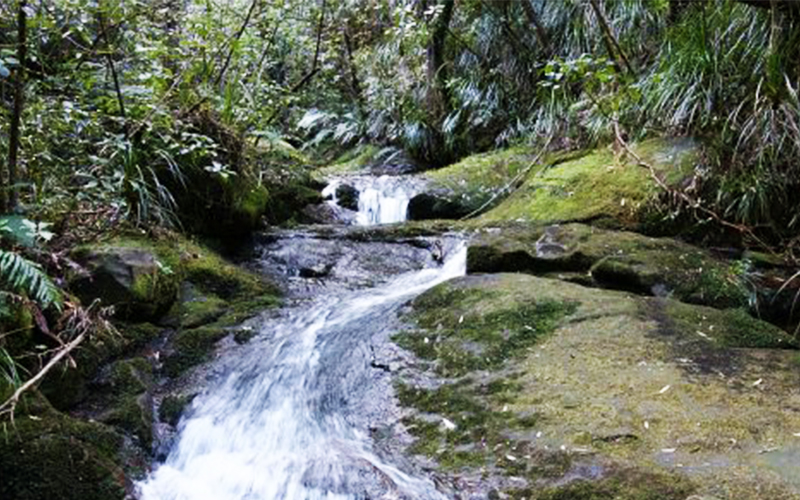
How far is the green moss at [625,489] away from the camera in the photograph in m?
2.22

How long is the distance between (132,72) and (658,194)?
13.6 ft

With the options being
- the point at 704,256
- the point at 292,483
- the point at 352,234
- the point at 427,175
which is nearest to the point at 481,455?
the point at 292,483

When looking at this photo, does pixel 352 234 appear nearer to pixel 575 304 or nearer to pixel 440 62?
pixel 575 304

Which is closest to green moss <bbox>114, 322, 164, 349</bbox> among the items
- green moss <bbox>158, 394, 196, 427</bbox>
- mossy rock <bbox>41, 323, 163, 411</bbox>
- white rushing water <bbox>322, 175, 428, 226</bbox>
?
mossy rock <bbox>41, 323, 163, 411</bbox>

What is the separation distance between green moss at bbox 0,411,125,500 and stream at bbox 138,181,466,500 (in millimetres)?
250

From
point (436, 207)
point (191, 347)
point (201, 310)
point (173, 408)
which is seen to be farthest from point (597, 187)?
point (173, 408)

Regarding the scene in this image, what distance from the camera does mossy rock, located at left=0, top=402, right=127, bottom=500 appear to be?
250 cm

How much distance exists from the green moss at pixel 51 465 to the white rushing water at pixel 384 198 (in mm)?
4652

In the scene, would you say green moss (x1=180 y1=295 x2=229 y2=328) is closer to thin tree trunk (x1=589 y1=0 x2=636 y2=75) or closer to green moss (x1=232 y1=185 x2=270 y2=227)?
green moss (x1=232 y1=185 x2=270 y2=227)

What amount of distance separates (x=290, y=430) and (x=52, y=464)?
3.46 feet

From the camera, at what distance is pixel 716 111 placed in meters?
4.99

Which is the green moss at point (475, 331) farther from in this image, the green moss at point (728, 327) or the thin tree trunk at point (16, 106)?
the thin tree trunk at point (16, 106)

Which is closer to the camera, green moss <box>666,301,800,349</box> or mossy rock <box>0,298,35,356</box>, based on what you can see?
mossy rock <box>0,298,35,356</box>

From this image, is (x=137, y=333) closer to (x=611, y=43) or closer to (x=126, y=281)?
(x=126, y=281)
